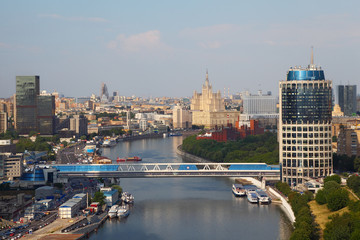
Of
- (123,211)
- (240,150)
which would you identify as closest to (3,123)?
(240,150)

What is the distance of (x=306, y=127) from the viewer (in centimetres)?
4138

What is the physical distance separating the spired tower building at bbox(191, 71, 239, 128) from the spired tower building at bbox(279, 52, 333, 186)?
227 feet

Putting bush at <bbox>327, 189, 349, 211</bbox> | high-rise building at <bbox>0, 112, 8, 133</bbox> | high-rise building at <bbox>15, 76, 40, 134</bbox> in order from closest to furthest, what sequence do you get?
bush at <bbox>327, 189, 349, 211</bbox>, high-rise building at <bbox>15, 76, 40, 134</bbox>, high-rise building at <bbox>0, 112, 8, 133</bbox>

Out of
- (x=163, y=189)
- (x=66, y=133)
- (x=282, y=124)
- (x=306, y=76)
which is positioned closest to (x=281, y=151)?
(x=282, y=124)

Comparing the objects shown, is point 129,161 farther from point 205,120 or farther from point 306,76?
point 205,120

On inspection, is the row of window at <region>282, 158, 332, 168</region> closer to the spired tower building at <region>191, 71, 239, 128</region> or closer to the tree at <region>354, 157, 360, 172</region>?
the tree at <region>354, 157, 360, 172</region>

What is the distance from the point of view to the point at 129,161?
197 feet

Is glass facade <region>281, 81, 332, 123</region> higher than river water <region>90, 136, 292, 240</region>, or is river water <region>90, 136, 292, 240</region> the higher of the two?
glass facade <region>281, 81, 332, 123</region>

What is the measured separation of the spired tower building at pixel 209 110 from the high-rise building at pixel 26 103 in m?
35.7

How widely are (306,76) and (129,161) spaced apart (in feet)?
75.1

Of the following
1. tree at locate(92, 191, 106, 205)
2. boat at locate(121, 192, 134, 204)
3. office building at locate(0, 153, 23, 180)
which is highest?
office building at locate(0, 153, 23, 180)

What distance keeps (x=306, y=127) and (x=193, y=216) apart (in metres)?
11.5

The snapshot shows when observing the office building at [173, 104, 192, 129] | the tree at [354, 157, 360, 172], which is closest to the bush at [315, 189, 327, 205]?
the tree at [354, 157, 360, 172]

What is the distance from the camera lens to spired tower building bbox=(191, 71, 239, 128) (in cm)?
11388
